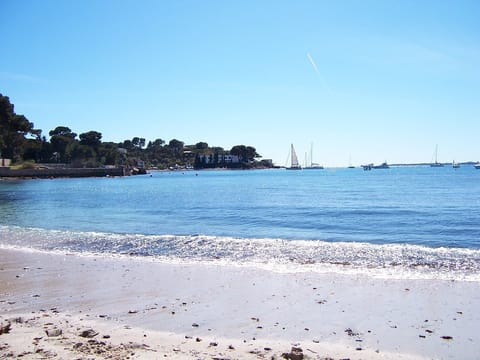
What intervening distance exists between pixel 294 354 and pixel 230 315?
2.50 meters

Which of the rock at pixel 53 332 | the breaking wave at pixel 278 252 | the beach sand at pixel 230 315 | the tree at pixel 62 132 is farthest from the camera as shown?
the tree at pixel 62 132

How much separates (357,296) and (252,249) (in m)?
7.64

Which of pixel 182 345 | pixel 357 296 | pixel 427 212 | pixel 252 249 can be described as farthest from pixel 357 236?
pixel 182 345

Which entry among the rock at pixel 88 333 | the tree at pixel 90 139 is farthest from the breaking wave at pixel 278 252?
the tree at pixel 90 139

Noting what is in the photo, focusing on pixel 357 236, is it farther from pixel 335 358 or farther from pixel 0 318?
pixel 0 318

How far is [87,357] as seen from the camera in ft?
20.5

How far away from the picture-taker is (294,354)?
643 centimetres

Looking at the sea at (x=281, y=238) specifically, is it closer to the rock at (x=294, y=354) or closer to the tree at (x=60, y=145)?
the rock at (x=294, y=354)

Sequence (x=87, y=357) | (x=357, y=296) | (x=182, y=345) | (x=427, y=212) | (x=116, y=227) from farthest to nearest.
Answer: (x=427, y=212) < (x=116, y=227) < (x=357, y=296) < (x=182, y=345) < (x=87, y=357)

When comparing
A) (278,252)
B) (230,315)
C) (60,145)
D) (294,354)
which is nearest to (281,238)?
(278,252)

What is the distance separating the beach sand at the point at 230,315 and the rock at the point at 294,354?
2 cm

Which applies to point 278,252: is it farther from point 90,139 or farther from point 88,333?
point 90,139

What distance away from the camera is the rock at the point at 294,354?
638cm

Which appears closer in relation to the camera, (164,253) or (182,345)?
(182,345)
